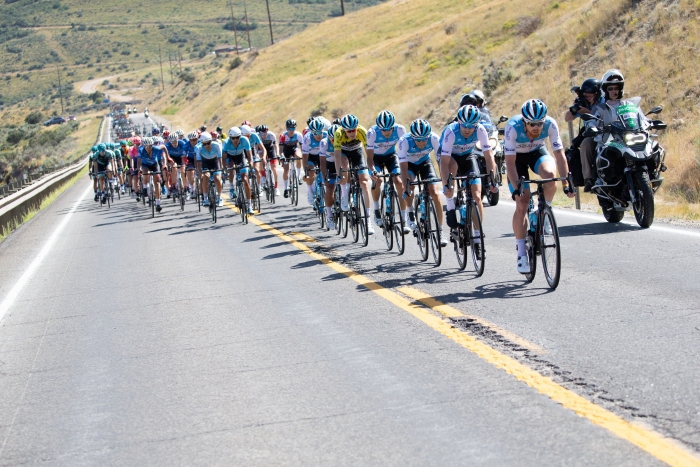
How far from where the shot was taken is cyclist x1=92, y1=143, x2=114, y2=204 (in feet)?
91.1

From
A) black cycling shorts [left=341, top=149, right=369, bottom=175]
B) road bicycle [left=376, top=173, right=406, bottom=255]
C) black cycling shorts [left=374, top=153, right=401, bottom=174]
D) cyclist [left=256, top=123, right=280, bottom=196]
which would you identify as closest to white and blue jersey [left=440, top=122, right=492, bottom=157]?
road bicycle [left=376, top=173, right=406, bottom=255]

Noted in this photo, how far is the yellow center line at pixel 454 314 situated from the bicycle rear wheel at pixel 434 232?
1.37 meters

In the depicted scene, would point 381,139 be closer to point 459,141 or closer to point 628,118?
point 459,141

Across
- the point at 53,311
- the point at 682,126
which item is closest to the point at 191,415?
the point at 53,311

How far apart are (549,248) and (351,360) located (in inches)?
110

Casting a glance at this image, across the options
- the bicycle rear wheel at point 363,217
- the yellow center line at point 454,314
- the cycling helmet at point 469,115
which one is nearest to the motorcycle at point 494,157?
the bicycle rear wheel at point 363,217

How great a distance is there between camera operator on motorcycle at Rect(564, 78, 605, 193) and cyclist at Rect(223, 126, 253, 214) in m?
7.47

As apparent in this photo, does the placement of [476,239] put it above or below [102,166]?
below

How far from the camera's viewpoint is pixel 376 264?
38.2 ft

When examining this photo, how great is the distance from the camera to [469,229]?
10180 mm

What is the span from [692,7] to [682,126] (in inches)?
383

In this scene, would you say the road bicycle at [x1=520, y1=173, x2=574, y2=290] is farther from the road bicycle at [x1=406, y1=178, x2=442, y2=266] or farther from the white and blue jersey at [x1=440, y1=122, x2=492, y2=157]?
the road bicycle at [x1=406, y1=178, x2=442, y2=266]

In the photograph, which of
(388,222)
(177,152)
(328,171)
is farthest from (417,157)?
(177,152)

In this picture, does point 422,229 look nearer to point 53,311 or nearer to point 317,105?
point 53,311
